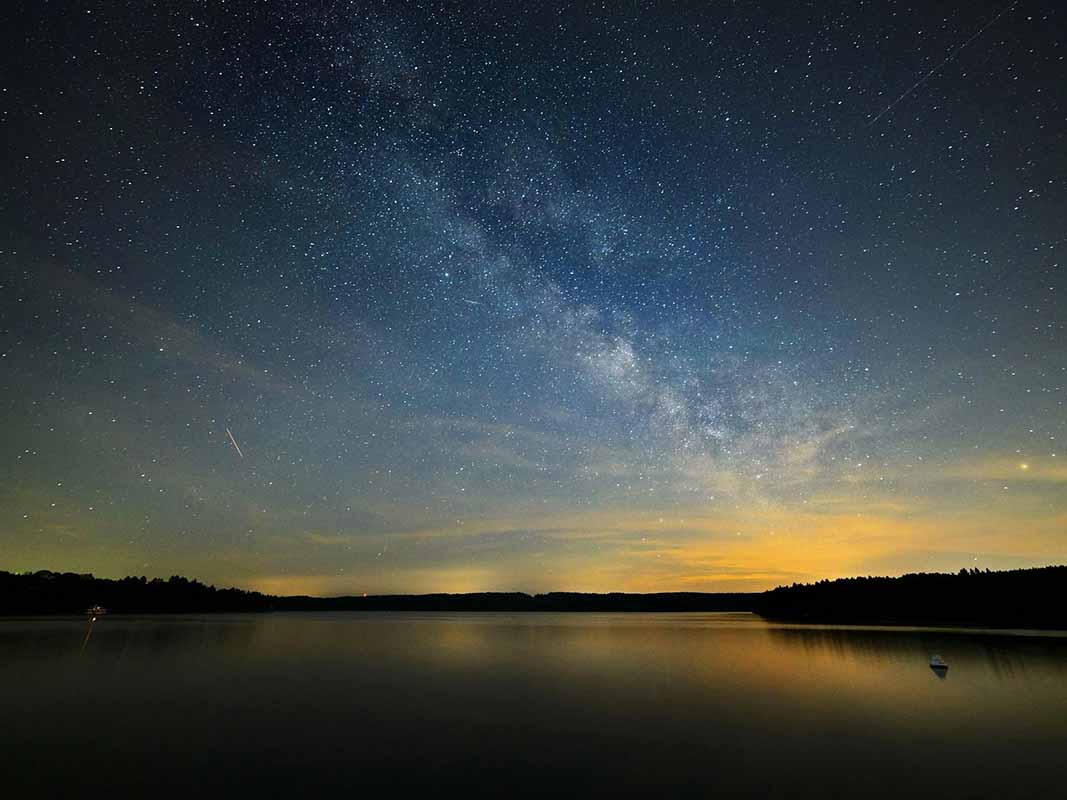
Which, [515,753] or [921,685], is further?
[921,685]

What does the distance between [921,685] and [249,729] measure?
3742 centimetres

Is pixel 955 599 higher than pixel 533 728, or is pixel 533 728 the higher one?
pixel 955 599

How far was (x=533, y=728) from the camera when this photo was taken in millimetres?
23359

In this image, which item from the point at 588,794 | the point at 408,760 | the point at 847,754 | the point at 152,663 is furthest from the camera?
the point at 152,663

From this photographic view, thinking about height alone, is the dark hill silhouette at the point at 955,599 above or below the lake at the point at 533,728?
above

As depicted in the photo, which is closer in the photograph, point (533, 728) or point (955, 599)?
point (533, 728)

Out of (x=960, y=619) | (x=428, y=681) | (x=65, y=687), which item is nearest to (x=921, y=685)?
(x=428, y=681)

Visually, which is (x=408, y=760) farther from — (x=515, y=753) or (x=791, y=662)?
(x=791, y=662)

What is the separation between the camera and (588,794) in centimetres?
1480

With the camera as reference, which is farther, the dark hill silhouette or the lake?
the dark hill silhouette

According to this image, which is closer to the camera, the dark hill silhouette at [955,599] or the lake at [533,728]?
the lake at [533,728]

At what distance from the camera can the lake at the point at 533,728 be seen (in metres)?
16.1

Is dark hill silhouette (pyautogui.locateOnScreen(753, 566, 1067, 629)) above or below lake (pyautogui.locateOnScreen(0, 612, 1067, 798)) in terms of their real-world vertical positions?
above

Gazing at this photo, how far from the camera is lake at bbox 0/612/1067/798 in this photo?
16141 mm
